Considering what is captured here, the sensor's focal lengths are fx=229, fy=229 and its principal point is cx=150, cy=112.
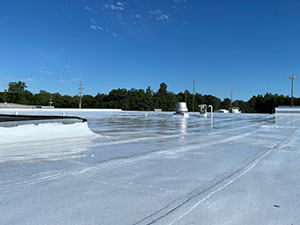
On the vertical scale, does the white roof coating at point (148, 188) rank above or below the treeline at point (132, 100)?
below

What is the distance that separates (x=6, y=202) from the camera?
10.0 ft

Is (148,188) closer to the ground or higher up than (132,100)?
closer to the ground

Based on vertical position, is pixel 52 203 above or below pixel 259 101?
below

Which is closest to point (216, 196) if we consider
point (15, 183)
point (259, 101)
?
point (15, 183)

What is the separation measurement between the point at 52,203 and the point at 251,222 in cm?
250

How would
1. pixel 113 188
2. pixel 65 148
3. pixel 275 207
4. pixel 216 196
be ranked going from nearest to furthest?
pixel 275 207
pixel 216 196
pixel 113 188
pixel 65 148

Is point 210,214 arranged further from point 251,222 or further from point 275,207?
point 275,207

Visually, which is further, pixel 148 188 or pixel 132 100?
pixel 132 100

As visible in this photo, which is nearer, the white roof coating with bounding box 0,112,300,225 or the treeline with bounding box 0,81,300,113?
the white roof coating with bounding box 0,112,300,225

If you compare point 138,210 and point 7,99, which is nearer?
point 138,210

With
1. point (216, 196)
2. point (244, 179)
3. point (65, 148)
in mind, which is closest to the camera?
point (216, 196)

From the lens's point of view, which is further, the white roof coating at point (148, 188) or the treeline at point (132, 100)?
the treeline at point (132, 100)

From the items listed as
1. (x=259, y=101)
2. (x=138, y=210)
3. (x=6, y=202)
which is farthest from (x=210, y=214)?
(x=259, y=101)

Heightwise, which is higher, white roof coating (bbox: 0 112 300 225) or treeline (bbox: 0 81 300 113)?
treeline (bbox: 0 81 300 113)
